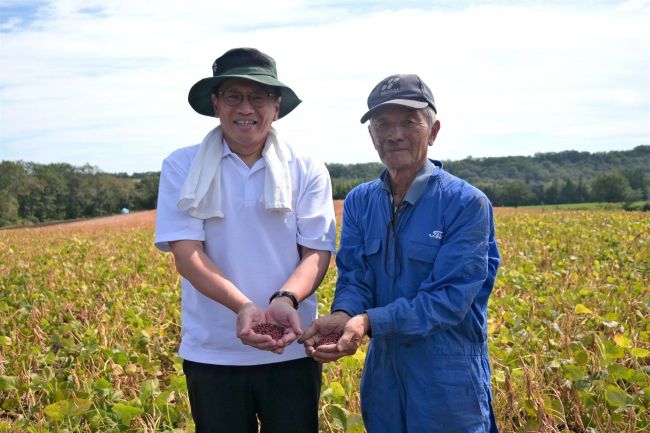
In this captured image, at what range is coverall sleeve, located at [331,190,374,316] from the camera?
84.5 inches

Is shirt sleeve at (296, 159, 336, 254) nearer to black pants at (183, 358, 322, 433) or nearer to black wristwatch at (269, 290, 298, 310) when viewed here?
black wristwatch at (269, 290, 298, 310)

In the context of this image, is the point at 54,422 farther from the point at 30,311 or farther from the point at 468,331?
the point at 30,311

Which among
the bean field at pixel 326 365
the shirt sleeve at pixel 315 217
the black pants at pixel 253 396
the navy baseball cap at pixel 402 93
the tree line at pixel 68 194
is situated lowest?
the bean field at pixel 326 365

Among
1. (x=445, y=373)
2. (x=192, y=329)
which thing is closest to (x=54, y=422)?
(x=192, y=329)

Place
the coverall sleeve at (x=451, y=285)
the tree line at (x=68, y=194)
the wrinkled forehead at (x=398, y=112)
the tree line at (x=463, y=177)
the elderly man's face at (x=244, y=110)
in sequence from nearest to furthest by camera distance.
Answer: the coverall sleeve at (x=451, y=285)
the wrinkled forehead at (x=398, y=112)
the elderly man's face at (x=244, y=110)
the tree line at (x=463, y=177)
the tree line at (x=68, y=194)

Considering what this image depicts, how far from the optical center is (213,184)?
215cm

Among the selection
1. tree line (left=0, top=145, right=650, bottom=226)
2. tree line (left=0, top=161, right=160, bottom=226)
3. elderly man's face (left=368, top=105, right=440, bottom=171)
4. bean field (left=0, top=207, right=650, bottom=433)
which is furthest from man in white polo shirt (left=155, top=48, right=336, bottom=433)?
tree line (left=0, top=161, right=160, bottom=226)

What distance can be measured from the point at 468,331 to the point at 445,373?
6.8 inches

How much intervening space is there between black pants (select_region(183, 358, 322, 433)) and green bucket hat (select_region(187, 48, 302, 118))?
1.08 m

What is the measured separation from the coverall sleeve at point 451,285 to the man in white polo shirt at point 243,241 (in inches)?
14.3

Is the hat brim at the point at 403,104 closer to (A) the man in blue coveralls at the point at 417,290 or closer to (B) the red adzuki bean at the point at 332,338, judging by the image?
(A) the man in blue coveralls at the point at 417,290

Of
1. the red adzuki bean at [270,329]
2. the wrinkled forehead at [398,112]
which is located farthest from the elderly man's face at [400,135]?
the red adzuki bean at [270,329]

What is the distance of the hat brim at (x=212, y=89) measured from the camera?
2.13m

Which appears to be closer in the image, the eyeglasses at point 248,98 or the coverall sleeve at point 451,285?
the coverall sleeve at point 451,285
